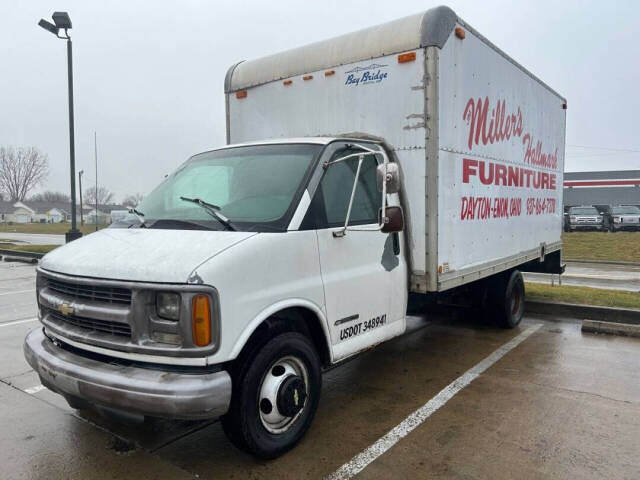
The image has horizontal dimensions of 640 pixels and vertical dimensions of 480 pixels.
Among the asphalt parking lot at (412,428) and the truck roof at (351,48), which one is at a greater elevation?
the truck roof at (351,48)

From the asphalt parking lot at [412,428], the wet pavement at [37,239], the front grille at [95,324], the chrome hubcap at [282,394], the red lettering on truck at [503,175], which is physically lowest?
the asphalt parking lot at [412,428]

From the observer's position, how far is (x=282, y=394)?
327 cm

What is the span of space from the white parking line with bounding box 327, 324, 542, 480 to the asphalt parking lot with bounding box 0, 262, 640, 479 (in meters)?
0.01

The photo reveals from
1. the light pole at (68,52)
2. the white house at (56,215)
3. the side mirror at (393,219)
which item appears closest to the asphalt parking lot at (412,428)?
the side mirror at (393,219)

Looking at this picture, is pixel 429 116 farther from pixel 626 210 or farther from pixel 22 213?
pixel 22 213

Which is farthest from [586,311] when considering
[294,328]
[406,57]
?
[294,328]

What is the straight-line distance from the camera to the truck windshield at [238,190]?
11.4 feet

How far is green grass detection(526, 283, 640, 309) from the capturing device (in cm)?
741

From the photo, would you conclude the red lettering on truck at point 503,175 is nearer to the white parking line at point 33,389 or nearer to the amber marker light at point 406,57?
the amber marker light at point 406,57

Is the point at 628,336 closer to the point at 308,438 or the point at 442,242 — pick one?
the point at 442,242

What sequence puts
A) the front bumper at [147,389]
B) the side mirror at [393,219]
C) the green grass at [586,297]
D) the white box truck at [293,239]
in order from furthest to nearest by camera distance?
the green grass at [586,297] → the side mirror at [393,219] → the white box truck at [293,239] → the front bumper at [147,389]

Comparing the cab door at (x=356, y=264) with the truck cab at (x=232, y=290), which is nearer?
the truck cab at (x=232, y=290)

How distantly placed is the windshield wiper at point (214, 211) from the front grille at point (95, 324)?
34.9 inches

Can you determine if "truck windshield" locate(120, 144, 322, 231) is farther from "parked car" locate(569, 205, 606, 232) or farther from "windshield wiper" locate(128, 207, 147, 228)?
"parked car" locate(569, 205, 606, 232)
